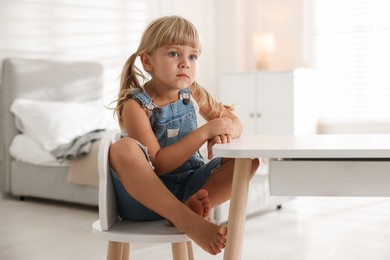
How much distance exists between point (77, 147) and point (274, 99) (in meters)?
2.33

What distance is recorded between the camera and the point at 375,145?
1.32m

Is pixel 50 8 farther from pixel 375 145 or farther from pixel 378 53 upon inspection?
pixel 375 145

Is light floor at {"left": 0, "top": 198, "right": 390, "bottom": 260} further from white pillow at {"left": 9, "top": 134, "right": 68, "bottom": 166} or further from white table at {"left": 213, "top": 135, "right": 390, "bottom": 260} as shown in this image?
white table at {"left": 213, "top": 135, "right": 390, "bottom": 260}

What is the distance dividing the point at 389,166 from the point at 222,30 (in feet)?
16.7

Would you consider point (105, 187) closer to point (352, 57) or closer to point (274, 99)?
point (274, 99)

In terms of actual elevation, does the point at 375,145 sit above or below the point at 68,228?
above

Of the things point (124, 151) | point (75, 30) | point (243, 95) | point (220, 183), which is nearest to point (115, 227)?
point (124, 151)

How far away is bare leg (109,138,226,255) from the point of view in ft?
4.50

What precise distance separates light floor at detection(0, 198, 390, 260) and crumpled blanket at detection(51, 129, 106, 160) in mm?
362

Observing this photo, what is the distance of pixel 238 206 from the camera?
141cm

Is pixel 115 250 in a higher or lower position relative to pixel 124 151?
lower

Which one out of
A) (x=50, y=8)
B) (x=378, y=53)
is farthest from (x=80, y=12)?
(x=378, y=53)

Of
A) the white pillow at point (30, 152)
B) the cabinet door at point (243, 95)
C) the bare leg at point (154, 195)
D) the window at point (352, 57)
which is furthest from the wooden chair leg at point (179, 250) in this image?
the window at point (352, 57)

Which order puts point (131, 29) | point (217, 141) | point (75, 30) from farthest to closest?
1. point (131, 29)
2. point (75, 30)
3. point (217, 141)
